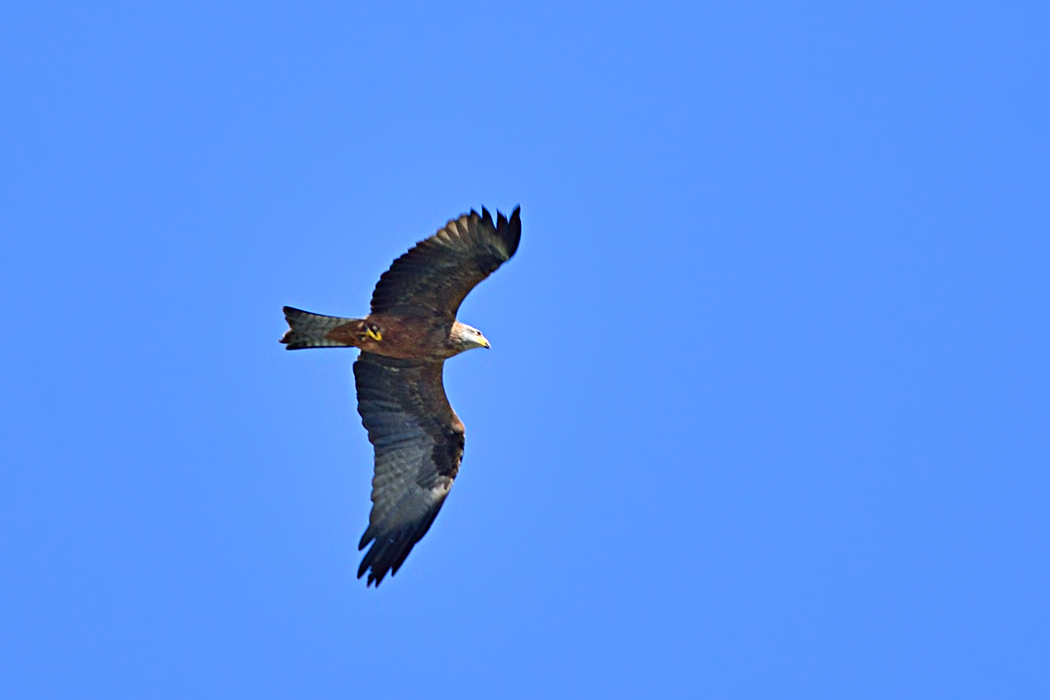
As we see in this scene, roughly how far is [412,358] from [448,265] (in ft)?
4.24

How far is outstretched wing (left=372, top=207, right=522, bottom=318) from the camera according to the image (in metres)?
13.1

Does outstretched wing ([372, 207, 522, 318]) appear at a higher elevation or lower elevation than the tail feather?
higher

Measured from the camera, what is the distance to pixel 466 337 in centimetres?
1393

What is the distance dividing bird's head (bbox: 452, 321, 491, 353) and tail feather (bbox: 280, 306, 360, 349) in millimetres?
1001

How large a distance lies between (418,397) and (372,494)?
111cm

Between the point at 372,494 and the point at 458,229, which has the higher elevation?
the point at 458,229

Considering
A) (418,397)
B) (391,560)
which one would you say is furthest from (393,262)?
(391,560)

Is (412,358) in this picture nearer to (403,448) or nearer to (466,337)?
(466,337)

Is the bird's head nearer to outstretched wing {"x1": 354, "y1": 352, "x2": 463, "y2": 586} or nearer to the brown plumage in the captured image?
the brown plumage

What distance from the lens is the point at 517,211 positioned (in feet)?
42.7

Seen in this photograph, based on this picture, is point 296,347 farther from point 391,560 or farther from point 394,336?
point 391,560

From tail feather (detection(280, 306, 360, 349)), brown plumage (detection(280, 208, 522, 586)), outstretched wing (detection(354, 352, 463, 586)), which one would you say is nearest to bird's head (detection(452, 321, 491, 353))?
brown plumage (detection(280, 208, 522, 586))

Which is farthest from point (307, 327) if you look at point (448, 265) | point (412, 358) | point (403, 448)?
point (403, 448)

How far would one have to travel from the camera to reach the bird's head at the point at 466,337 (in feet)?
45.6
